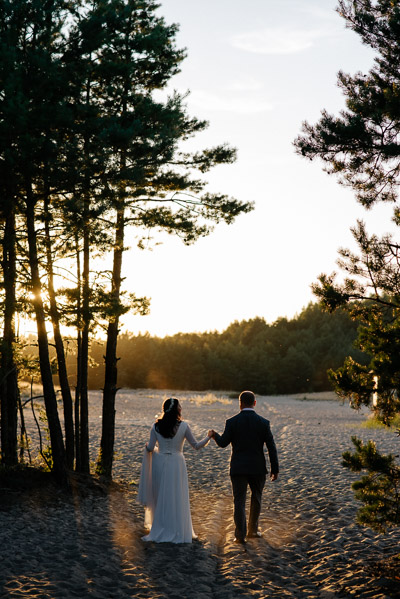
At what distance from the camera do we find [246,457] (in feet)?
27.9

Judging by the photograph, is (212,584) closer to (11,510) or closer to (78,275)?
(11,510)

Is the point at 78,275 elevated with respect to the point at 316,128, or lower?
lower

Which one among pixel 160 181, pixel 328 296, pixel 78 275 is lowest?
pixel 328 296

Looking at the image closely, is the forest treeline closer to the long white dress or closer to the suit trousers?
the long white dress

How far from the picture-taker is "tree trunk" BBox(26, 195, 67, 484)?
11.2 metres

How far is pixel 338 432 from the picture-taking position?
90.0 feet

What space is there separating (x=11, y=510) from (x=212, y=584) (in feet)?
14.5

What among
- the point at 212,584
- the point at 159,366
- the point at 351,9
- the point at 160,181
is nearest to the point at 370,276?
the point at 351,9

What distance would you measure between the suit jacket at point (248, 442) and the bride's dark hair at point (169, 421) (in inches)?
25.8

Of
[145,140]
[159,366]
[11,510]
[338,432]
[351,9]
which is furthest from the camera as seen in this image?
[159,366]

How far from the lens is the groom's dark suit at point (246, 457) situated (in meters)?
8.45

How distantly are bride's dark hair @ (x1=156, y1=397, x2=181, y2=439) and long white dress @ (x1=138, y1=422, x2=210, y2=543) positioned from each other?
0.28 feet

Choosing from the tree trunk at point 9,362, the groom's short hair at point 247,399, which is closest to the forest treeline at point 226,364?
the tree trunk at point 9,362

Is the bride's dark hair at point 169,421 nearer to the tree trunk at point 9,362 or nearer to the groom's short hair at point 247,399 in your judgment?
the groom's short hair at point 247,399
